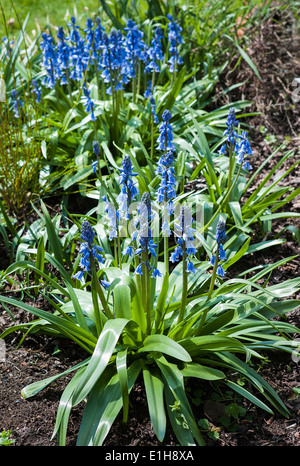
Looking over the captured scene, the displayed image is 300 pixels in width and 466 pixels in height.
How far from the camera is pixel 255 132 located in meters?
5.16

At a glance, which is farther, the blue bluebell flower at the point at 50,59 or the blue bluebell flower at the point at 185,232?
the blue bluebell flower at the point at 50,59

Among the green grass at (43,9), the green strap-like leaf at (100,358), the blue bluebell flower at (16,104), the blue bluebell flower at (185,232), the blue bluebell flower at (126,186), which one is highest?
the green grass at (43,9)

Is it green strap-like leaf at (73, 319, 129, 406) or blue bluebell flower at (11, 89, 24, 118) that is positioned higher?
blue bluebell flower at (11, 89, 24, 118)

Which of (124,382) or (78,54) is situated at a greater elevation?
(78,54)

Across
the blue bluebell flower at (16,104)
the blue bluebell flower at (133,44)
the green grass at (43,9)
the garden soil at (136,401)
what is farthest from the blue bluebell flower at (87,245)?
the green grass at (43,9)

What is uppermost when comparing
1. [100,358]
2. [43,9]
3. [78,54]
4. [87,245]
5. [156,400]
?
[43,9]

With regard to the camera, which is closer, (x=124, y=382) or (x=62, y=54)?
(x=124, y=382)

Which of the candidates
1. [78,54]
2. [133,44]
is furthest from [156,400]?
[78,54]

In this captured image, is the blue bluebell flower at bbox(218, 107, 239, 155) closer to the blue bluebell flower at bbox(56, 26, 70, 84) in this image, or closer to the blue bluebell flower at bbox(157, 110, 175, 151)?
the blue bluebell flower at bbox(157, 110, 175, 151)

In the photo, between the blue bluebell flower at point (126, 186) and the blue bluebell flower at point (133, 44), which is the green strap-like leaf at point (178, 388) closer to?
the blue bluebell flower at point (126, 186)

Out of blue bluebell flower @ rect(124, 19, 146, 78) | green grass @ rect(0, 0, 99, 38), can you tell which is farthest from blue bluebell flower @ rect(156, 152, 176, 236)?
green grass @ rect(0, 0, 99, 38)

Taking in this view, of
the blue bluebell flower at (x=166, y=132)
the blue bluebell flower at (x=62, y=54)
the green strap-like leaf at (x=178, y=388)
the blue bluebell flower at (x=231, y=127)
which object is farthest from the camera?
the blue bluebell flower at (x=62, y=54)

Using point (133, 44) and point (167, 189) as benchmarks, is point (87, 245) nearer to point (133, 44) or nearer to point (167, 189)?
point (167, 189)

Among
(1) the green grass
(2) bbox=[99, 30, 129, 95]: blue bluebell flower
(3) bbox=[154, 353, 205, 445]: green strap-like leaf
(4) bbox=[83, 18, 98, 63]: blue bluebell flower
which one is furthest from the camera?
(1) the green grass
